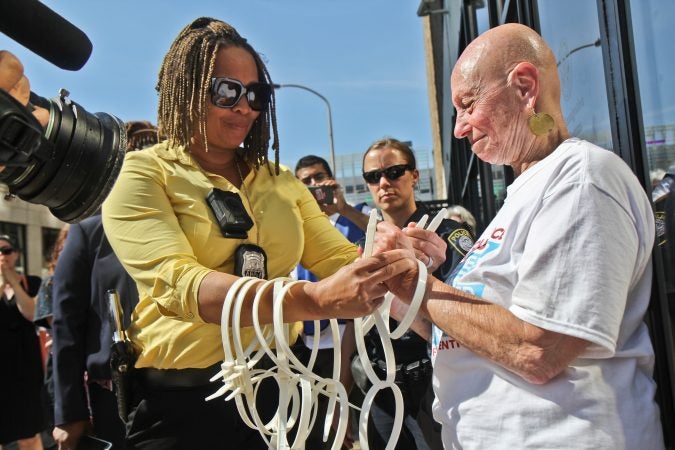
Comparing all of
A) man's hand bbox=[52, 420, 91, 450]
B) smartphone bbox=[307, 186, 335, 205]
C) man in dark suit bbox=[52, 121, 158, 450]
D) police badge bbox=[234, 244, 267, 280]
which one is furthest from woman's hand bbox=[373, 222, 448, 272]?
smartphone bbox=[307, 186, 335, 205]

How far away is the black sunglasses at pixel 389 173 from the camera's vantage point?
4.19 metres

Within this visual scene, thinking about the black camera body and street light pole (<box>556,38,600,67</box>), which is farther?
street light pole (<box>556,38,600,67</box>)

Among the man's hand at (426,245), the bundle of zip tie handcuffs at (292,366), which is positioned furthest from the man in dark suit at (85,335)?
the man's hand at (426,245)

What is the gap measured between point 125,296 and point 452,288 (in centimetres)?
171

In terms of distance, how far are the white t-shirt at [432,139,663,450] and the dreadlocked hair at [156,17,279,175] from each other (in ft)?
3.32

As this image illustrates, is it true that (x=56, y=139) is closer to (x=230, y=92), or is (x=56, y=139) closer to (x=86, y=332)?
(x=230, y=92)

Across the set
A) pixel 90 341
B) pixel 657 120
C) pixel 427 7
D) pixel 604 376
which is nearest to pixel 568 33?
pixel 657 120

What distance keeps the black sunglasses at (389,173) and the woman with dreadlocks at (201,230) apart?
6.46 ft

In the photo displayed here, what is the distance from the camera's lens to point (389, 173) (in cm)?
420

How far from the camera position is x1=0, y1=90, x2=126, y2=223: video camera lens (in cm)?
123

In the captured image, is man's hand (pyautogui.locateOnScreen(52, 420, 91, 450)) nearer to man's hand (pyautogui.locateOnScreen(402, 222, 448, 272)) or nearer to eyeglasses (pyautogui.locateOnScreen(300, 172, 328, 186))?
man's hand (pyautogui.locateOnScreen(402, 222, 448, 272))

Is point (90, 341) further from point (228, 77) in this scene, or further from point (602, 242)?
point (602, 242)

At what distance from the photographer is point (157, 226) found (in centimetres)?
180

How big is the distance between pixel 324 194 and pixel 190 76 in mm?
2838
